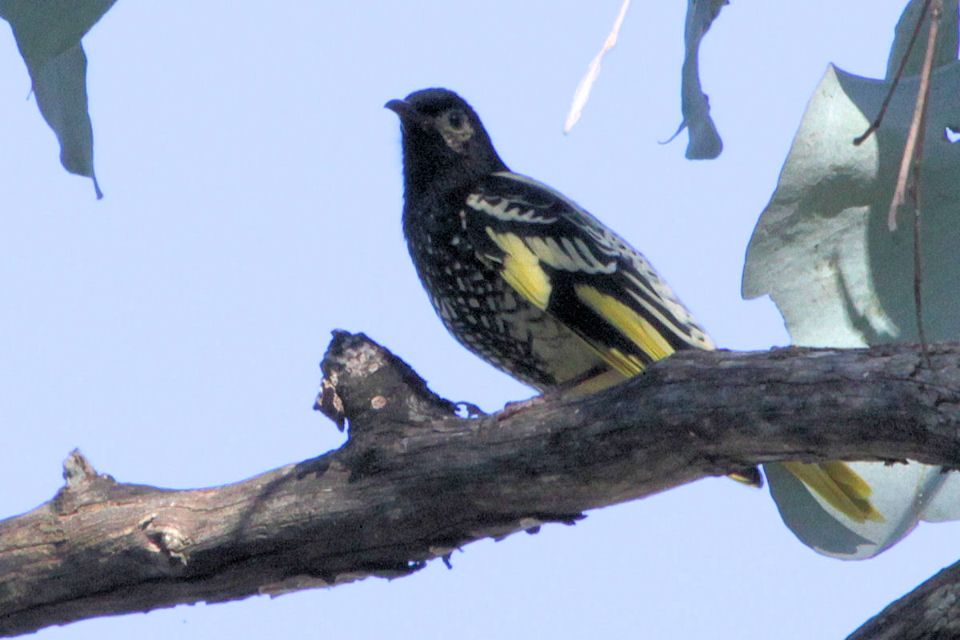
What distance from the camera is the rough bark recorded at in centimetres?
238

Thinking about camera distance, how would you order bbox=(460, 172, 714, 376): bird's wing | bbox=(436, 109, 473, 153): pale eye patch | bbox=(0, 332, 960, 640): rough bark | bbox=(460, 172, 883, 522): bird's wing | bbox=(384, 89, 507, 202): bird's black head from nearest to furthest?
bbox=(0, 332, 960, 640): rough bark, bbox=(460, 172, 883, 522): bird's wing, bbox=(460, 172, 714, 376): bird's wing, bbox=(384, 89, 507, 202): bird's black head, bbox=(436, 109, 473, 153): pale eye patch

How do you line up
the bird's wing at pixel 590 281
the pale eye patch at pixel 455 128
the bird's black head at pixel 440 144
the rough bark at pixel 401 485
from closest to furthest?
the rough bark at pixel 401 485
the bird's wing at pixel 590 281
the bird's black head at pixel 440 144
the pale eye patch at pixel 455 128

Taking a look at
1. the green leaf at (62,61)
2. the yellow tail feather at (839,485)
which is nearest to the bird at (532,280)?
the yellow tail feather at (839,485)

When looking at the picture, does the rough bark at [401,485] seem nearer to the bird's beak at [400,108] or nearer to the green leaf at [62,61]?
the green leaf at [62,61]

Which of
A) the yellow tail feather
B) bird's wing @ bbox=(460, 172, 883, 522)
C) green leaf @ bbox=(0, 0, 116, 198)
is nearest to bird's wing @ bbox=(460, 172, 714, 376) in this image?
bird's wing @ bbox=(460, 172, 883, 522)

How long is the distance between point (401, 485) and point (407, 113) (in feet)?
5.54

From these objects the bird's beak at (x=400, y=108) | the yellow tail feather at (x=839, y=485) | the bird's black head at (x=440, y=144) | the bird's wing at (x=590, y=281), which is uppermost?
the bird's beak at (x=400, y=108)

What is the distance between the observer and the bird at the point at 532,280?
3219mm

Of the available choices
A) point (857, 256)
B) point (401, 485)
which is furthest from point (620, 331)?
point (401, 485)

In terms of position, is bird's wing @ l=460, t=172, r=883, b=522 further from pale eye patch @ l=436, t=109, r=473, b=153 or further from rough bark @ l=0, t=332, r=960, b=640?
rough bark @ l=0, t=332, r=960, b=640

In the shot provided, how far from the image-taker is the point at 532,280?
10.9 feet

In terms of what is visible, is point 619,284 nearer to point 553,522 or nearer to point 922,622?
point 553,522

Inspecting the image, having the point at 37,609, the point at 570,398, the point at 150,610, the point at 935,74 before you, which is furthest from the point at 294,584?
the point at 935,74

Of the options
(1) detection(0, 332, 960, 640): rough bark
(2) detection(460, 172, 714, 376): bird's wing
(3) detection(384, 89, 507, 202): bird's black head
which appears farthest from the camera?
(3) detection(384, 89, 507, 202): bird's black head
